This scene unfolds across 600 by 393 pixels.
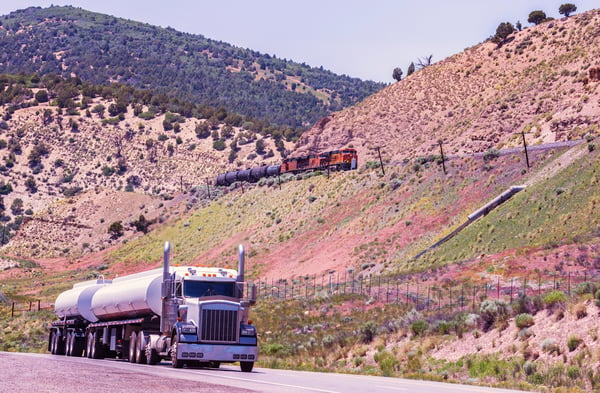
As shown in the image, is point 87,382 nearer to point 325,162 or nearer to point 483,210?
point 483,210

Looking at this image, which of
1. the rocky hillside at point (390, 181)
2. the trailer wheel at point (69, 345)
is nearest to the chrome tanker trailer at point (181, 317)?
the trailer wheel at point (69, 345)

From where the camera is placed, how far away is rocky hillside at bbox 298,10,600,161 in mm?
86875

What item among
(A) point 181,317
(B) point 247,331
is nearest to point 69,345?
(A) point 181,317

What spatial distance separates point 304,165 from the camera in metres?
106

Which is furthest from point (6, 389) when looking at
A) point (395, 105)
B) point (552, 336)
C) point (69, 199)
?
point (69, 199)

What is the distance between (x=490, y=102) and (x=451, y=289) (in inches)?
2223

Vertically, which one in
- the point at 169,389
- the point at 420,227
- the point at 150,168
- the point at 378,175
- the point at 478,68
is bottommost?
the point at 169,389

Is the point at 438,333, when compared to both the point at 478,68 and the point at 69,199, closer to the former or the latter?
the point at 478,68

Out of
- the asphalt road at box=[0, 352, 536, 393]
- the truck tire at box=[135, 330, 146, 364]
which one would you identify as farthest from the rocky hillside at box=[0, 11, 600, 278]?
the asphalt road at box=[0, 352, 536, 393]

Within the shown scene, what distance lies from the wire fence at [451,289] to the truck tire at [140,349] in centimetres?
624

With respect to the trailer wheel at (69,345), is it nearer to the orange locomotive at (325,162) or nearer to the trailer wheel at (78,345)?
the trailer wheel at (78,345)

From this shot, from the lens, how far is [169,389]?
712 inches

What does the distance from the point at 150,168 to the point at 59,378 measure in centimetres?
12101

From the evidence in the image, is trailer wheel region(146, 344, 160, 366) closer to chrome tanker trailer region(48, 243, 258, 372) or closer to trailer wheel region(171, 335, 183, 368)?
chrome tanker trailer region(48, 243, 258, 372)
